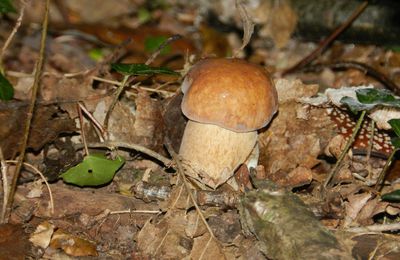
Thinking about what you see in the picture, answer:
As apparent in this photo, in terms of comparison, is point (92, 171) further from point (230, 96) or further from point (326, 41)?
point (326, 41)

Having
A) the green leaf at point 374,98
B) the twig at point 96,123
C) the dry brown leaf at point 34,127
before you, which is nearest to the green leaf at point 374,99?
the green leaf at point 374,98

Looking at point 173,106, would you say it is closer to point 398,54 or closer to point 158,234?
point 158,234

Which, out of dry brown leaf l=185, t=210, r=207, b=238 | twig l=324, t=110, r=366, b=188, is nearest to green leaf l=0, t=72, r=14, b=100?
dry brown leaf l=185, t=210, r=207, b=238

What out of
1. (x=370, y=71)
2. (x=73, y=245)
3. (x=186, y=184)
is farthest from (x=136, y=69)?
(x=370, y=71)

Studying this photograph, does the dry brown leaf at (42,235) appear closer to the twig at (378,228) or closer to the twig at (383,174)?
the twig at (378,228)

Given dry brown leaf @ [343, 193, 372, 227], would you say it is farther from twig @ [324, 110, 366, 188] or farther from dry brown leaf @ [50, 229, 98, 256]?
dry brown leaf @ [50, 229, 98, 256]

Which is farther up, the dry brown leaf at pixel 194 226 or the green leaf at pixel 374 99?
the green leaf at pixel 374 99

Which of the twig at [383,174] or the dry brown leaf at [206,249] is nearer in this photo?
the dry brown leaf at [206,249]
